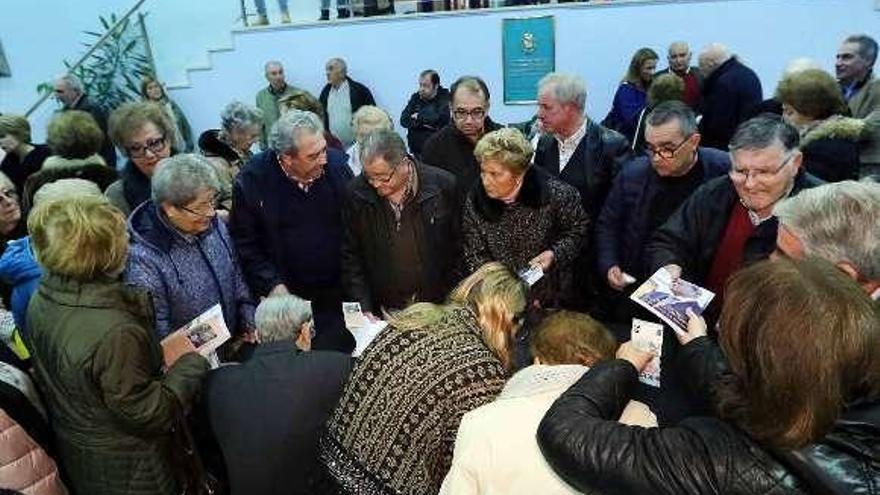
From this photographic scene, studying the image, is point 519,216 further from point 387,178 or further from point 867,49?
point 867,49

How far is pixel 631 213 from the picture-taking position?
11.1ft

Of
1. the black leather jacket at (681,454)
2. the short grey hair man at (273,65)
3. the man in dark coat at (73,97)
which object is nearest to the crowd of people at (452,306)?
the black leather jacket at (681,454)

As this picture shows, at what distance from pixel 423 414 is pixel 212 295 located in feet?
4.88

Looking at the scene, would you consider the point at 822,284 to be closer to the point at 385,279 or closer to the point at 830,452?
the point at 830,452

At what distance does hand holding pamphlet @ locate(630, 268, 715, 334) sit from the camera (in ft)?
8.06

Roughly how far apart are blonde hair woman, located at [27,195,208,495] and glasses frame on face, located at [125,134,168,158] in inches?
50.1

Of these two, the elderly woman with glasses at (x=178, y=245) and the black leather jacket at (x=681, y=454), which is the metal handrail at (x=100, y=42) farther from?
the black leather jacket at (x=681, y=454)

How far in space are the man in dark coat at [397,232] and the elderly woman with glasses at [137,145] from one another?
107 cm

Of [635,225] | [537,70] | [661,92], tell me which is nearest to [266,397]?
[635,225]

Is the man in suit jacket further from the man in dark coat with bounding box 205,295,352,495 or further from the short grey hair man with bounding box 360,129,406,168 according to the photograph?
the man in dark coat with bounding box 205,295,352,495

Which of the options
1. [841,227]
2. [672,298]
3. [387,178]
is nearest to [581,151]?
[387,178]

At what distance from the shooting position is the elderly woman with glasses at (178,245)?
108 inches

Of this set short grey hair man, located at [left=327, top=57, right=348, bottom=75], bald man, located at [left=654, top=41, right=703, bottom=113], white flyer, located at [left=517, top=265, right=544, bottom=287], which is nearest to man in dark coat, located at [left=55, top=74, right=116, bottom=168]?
short grey hair man, located at [left=327, top=57, right=348, bottom=75]

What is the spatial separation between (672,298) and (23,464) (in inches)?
98.0
